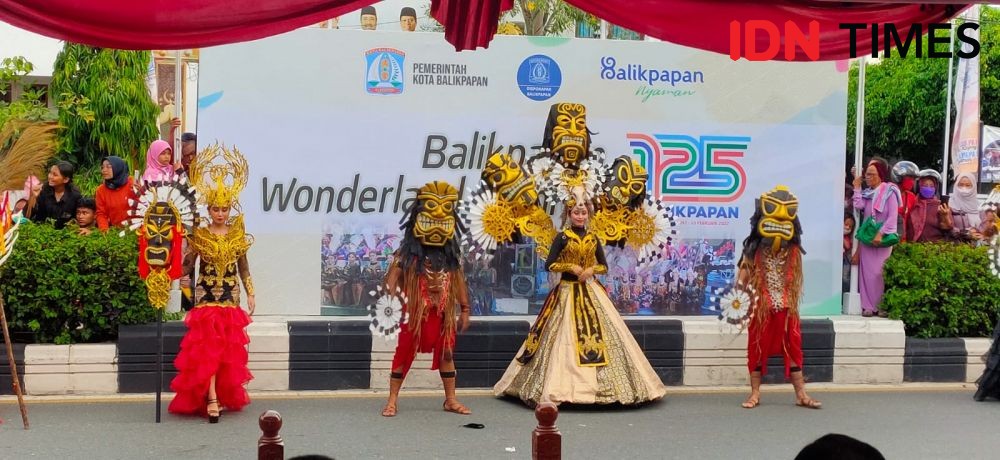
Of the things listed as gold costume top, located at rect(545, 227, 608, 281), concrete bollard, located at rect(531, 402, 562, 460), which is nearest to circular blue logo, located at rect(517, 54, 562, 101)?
gold costume top, located at rect(545, 227, 608, 281)

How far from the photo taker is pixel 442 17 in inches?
183

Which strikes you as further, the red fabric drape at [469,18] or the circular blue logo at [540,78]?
the circular blue logo at [540,78]

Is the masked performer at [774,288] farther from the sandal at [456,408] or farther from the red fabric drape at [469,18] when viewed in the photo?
the red fabric drape at [469,18]

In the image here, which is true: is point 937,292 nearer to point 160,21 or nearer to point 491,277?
point 491,277

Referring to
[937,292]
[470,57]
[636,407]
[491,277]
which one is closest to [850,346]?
[937,292]

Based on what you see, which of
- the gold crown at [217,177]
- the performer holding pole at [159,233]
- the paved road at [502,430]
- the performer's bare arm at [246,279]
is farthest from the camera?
the performer's bare arm at [246,279]

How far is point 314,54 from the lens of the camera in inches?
398

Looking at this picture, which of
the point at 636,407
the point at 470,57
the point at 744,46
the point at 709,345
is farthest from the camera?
the point at 470,57

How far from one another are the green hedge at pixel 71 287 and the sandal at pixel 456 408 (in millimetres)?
2517

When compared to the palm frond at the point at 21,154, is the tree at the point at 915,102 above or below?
above

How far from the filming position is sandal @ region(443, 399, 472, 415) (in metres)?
8.50

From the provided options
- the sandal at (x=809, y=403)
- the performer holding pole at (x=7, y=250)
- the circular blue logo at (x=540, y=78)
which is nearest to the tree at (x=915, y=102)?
the circular blue logo at (x=540, y=78)

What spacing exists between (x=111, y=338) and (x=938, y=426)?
6522 mm

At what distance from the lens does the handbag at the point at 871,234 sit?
35.0 ft
